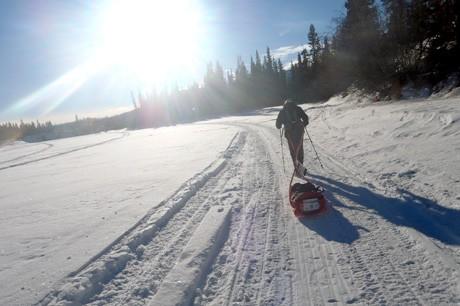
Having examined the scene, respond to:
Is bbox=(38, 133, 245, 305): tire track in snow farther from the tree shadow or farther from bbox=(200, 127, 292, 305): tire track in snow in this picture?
the tree shadow

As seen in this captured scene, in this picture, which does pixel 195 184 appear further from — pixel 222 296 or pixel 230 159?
pixel 222 296

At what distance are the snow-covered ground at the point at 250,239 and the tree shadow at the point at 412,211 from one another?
0.03 metres

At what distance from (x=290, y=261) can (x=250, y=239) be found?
858 mm

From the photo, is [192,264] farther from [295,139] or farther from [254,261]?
[295,139]

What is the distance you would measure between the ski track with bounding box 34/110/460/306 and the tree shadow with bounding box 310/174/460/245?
0.22 ft

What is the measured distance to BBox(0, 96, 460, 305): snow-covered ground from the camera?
3307 mm

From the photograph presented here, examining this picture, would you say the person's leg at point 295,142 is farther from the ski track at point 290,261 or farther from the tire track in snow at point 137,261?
the tire track in snow at point 137,261

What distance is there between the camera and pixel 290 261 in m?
3.81

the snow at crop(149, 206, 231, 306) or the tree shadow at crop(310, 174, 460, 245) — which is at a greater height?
the snow at crop(149, 206, 231, 306)

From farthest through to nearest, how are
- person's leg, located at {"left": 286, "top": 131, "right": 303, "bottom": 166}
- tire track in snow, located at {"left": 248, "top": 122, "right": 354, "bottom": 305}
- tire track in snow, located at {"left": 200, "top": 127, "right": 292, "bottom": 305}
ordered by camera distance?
person's leg, located at {"left": 286, "top": 131, "right": 303, "bottom": 166}, tire track in snow, located at {"left": 200, "top": 127, "right": 292, "bottom": 305}, tire track in snow, located at {"left": 248, "top": 122, "right": 354, "bottom": 305}

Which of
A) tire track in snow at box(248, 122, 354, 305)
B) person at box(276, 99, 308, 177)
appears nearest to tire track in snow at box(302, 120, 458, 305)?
tire track in snow at box(248, 122, 354, 305)

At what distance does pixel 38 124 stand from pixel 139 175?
6107 inches

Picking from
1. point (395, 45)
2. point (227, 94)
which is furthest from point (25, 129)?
point (395, 45)

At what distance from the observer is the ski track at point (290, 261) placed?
3.12 meters
